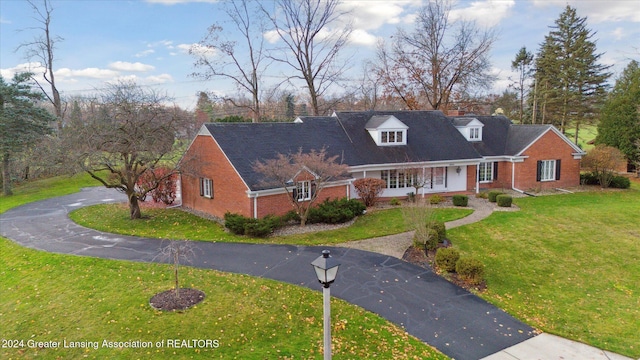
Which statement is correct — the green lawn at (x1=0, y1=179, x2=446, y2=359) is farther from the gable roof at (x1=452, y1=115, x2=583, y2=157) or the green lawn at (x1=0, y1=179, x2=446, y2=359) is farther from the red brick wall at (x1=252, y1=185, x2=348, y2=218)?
the gable roof at (x1=452, y1=115, x2=583, y2=157)

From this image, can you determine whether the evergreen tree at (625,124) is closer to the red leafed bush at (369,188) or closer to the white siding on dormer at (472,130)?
the white siding on dormer at (472,130)

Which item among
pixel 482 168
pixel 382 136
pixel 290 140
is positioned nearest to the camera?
pixel 290 140

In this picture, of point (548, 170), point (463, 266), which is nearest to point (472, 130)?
point (548, 170)

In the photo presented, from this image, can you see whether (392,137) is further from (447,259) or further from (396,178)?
(447,259)

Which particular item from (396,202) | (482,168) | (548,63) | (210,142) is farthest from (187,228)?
(548,63)

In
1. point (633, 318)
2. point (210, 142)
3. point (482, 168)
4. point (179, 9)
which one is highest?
point (179, 9)

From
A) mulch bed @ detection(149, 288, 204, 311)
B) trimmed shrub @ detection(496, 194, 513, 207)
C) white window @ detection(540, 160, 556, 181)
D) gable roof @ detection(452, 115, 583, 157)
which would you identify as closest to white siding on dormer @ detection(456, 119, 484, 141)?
gable roof @ detection(452, 115, 583, 157)

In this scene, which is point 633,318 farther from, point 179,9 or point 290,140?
point 179,9
